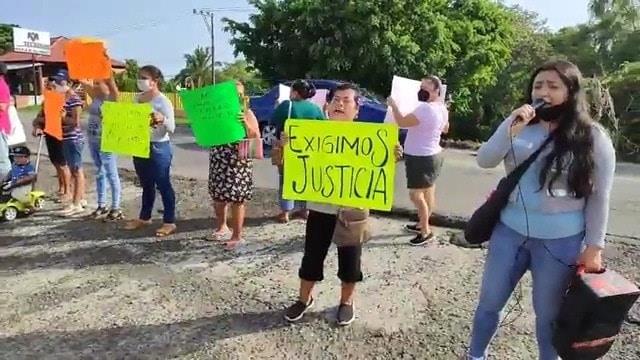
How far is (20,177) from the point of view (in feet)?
22.3

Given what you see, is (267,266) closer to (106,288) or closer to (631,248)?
(106,288)

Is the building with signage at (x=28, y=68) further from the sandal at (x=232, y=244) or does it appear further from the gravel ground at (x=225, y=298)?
the sandal at (x=232, y=244)

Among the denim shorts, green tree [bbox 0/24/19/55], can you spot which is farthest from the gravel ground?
green tree [bbox 0/24/19/55]

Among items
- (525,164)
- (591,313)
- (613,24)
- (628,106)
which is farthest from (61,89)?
(613,24)

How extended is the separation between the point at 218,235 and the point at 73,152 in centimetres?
224

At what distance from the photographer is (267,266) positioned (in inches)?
196

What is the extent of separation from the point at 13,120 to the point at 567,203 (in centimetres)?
633

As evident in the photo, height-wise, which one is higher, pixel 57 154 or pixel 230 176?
pixel 230 176

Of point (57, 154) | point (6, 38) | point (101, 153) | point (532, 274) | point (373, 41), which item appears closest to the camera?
point (532, 274)

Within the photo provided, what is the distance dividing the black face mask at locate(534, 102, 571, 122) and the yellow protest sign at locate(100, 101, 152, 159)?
153 inches

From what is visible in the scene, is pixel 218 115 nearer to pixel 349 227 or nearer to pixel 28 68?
pixel 349 227

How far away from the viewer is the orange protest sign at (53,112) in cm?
654

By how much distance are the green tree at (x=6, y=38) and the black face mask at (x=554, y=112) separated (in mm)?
46264

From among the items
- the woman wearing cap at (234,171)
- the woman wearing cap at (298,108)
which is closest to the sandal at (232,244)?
the woman wearing cap at (234,171)
